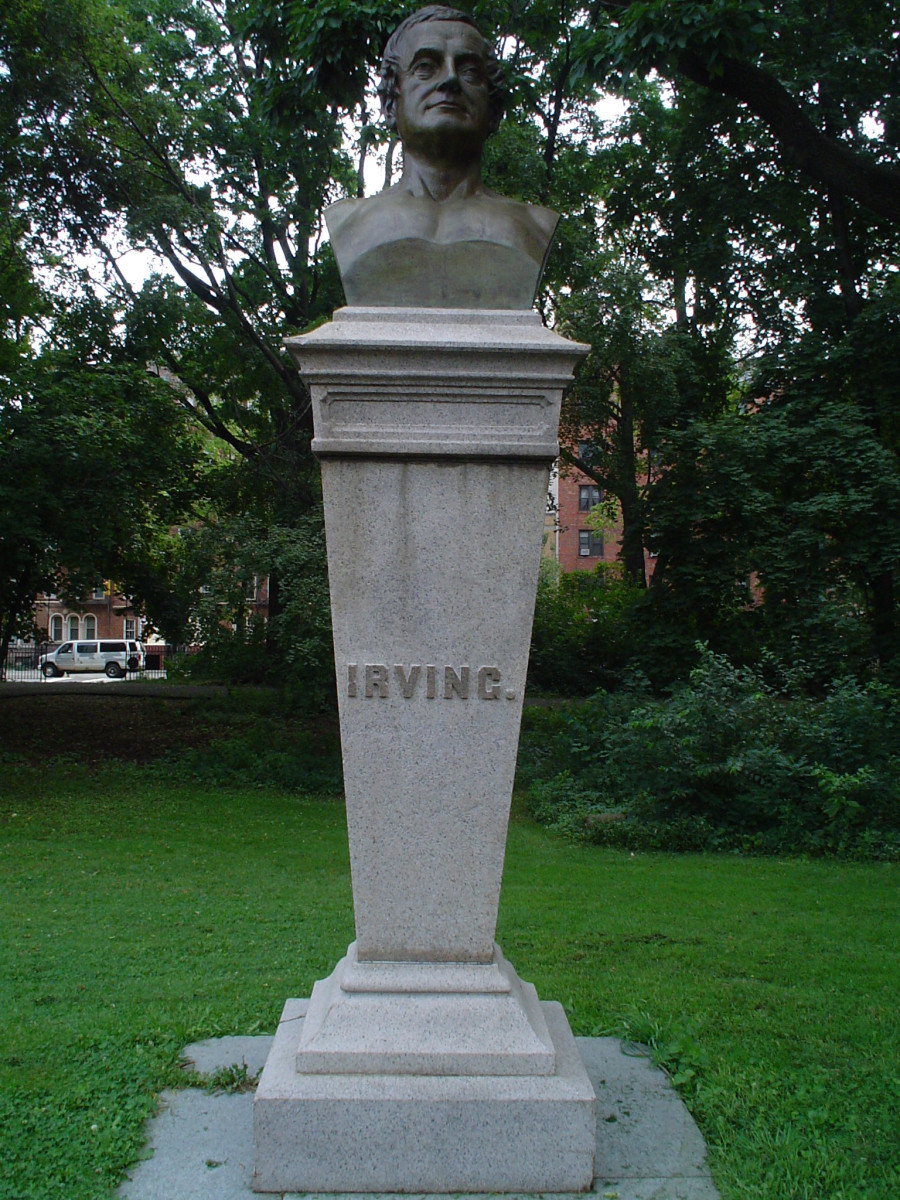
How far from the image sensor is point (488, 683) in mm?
3631

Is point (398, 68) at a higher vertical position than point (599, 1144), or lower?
higher

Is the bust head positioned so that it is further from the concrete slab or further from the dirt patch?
the dirt patch

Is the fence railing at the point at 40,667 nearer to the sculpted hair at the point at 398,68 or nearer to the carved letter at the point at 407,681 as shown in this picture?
the sculpted hair at the point at 398,68

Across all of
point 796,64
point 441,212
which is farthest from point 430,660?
point 796,64

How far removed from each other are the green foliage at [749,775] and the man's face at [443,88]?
771 cm

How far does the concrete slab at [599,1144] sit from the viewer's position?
3314 millimetres

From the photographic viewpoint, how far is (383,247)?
12.9ft

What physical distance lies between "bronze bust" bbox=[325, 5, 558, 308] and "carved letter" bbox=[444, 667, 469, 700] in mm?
1448

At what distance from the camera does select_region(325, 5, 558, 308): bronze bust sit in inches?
155

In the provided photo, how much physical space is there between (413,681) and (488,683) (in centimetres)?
27

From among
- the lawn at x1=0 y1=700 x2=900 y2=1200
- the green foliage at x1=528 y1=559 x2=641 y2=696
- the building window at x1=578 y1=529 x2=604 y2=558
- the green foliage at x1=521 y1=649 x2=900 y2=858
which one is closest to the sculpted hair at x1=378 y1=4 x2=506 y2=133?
the lawn at x1=0 y1=700 x2=900 y2=1200

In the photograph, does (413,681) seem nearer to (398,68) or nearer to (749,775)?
(398,68)

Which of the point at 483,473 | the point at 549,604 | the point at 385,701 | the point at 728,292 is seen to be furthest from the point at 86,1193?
the point at 549,604

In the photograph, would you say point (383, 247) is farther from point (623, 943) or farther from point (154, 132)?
point (154, 132)
